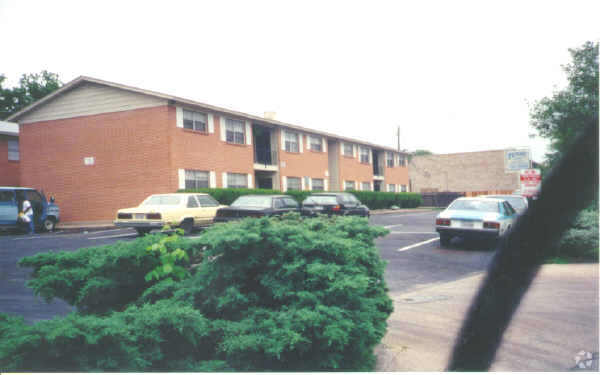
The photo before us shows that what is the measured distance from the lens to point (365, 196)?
34062 mm

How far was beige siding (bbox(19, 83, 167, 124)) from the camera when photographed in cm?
2170

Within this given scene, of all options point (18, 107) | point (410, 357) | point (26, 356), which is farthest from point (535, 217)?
point (18, 107)

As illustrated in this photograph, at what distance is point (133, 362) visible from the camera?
2.28 meters

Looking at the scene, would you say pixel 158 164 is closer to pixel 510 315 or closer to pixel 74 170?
pixel 74 170

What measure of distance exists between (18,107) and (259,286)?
40621 mm

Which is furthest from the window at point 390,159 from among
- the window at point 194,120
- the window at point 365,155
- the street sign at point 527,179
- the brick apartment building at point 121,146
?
the street sign at point 527,179

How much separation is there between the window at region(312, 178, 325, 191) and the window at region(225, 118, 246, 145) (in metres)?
8.20

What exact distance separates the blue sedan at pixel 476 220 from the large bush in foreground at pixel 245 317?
341 inches

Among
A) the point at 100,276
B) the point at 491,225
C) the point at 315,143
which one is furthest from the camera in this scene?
the point at 315,143

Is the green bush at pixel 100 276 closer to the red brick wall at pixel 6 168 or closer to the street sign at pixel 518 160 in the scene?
the street sign at pixel 518 160

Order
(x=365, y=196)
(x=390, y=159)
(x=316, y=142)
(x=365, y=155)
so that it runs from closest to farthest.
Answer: (x=316, y=142) < (x=365, y=196) < (x=365, y=155) < (x=390, y=159)

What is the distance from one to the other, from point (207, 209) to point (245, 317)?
1317 cm

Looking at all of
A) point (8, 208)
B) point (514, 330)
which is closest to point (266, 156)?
point (8, 208)

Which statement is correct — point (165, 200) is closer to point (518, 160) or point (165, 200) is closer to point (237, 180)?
point (237, 180)
